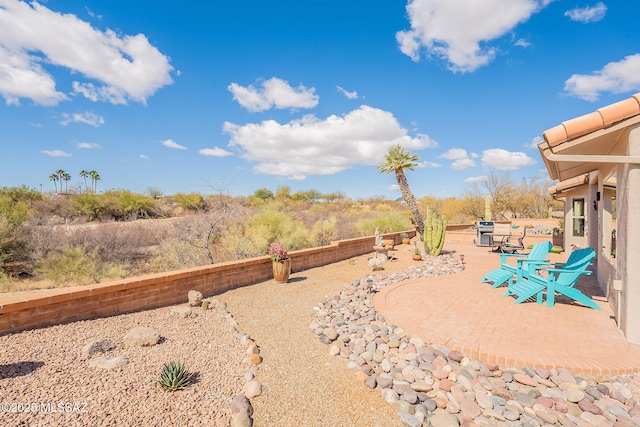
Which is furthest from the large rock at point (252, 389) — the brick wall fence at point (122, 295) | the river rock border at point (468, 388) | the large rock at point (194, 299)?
the brick wall fence at point (122, 295)

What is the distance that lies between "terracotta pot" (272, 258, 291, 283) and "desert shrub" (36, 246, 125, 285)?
4.85m

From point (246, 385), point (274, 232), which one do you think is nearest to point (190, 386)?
point (246, 385)

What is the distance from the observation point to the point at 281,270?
282 inches

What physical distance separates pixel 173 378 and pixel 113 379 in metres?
0.62

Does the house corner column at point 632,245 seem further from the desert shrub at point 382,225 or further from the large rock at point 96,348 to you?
the desert shrub at point 382,225

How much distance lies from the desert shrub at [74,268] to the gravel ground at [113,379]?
5102 mm

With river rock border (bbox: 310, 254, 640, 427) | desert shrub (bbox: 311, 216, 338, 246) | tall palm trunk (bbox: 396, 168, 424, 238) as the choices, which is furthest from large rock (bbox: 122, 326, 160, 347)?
tall palm trunk (bbox: 396, 168, 424, 238)

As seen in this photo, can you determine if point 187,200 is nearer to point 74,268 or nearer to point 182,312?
point 74,268

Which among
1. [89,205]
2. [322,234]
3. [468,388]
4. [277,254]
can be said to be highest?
[89,205]

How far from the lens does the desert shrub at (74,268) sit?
27.0ft

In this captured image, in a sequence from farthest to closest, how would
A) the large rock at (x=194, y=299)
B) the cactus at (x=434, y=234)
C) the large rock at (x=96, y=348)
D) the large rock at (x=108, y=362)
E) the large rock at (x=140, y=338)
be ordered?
the cactus at (x=434, y=234) → the large rock at (x=194, y=299) → the large rock at (x=140, y=338) → the large rock at (x=96, y=348) → the large rock at (x=108, y=362)

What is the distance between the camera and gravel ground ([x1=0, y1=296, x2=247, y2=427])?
247 centimetres

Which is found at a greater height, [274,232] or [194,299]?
[274,232]

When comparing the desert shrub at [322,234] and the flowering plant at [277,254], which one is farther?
the desert shrub at [322,234]
